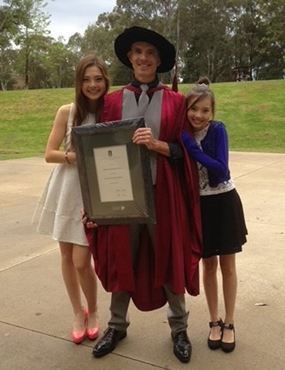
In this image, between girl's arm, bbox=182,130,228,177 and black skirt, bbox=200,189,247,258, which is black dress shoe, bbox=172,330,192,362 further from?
girl's arm, bbox=182,130,228,177

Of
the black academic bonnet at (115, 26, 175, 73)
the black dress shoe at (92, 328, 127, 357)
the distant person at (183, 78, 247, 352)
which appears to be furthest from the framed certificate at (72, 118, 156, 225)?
the black dress shoe at (92, 328, 127, 357)

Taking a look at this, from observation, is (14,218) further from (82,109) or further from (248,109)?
(248,109)

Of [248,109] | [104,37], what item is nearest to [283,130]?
[248,109]

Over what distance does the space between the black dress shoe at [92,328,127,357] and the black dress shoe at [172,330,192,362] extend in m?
0.35

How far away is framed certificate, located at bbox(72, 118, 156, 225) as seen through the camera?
2.47 m

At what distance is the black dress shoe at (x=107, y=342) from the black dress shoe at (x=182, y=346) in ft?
1.16

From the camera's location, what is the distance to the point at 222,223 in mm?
2789

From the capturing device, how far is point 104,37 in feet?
194

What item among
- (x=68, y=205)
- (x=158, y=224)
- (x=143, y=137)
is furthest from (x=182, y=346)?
(x=143, y=137)

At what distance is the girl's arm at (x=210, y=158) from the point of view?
2.62m

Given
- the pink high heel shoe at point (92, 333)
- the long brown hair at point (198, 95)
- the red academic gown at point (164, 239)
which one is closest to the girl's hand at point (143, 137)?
the red academic gown at point (164, 239)

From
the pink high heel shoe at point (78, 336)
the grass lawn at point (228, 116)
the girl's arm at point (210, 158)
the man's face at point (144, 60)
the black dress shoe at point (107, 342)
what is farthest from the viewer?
the grass lawn at point (228, 116)

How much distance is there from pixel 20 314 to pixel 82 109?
1.59 metres

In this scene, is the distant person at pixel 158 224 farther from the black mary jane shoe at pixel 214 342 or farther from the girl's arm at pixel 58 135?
the girl's arm at pixel 58 135
